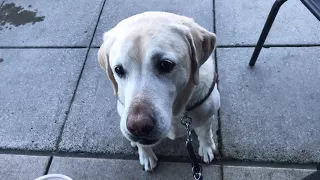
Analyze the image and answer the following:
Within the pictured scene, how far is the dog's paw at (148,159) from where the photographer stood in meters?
2.64

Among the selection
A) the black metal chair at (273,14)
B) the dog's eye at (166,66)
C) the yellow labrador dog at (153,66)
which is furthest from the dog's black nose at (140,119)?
the black metal chair at (273,14)

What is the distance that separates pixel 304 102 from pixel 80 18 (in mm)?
2603

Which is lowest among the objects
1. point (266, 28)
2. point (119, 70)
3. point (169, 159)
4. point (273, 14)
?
point (169, 159)

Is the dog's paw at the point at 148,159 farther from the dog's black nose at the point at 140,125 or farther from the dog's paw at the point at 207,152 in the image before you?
the dog's black nose at the point at 140,125

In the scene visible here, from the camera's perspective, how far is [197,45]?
6.78ft

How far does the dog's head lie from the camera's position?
1.83 m

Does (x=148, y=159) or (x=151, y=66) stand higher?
(x=151, y=66)

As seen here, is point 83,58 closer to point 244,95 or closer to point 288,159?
point 244,95

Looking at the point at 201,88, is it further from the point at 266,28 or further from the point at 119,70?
the point at 266,28

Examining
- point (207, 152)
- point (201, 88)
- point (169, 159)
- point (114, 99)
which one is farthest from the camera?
point (114, 99)

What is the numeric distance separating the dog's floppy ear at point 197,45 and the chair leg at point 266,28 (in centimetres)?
92

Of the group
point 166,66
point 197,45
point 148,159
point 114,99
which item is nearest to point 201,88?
point 197,45

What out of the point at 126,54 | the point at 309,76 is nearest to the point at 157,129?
the point at 126,54

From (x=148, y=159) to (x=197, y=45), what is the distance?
1050 mm
